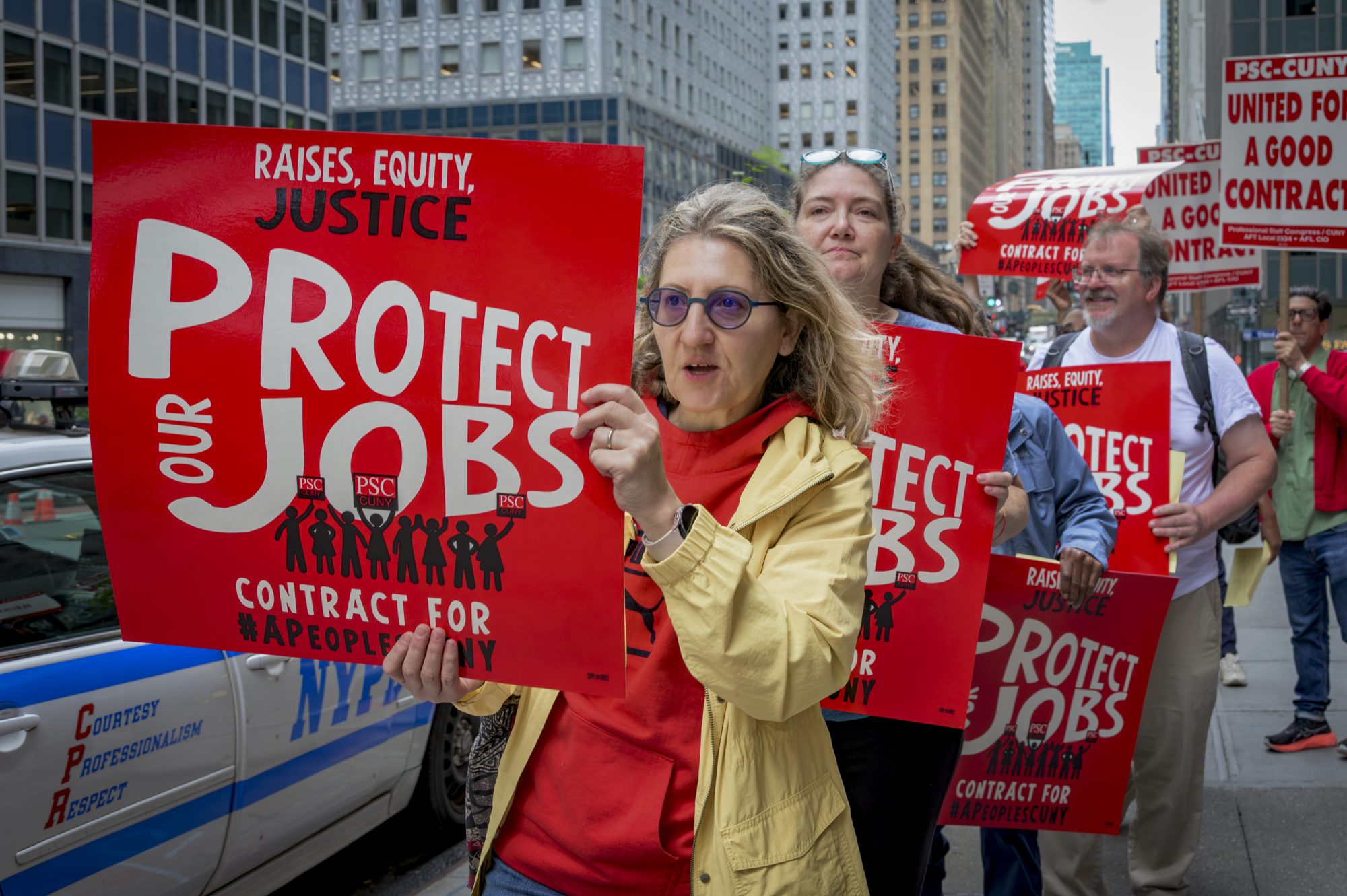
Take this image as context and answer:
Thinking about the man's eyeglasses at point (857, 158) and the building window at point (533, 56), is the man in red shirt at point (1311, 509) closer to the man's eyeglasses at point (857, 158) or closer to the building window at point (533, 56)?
the man's eyeglasses at point (857, 158)

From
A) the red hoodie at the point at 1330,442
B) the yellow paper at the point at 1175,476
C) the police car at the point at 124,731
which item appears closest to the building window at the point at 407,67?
the red hoodie at the point at 1330,442

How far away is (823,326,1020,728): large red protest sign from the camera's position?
9.29 ft

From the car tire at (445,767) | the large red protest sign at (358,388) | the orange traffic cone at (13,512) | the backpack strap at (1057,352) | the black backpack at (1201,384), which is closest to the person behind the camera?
the large red protest sign at (358,388)

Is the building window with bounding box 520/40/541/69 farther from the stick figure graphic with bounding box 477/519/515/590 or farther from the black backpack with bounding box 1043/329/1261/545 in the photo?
the stick figure graphic with bounding box 477/519/515/590

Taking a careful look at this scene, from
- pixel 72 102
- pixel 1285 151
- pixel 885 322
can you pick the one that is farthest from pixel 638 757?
pixel 72 102

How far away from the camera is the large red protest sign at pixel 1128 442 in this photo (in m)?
3.98

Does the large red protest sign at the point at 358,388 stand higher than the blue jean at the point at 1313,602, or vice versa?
the large red protest sign at the point at 358,388

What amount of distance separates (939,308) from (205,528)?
221cm

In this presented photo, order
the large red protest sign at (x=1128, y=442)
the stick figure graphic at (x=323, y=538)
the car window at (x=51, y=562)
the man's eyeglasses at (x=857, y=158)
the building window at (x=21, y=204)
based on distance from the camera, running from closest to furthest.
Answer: the stick figure graphic at (x=323, y=538)
the man's eyeglasses at (x=857, y=158)
the car window at (x=51, y=562)
the large red protest sign at (x=1128, y=442)
the building window at (x=21, y=204)

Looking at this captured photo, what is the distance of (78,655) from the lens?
3549mm

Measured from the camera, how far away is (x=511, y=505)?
2004mm

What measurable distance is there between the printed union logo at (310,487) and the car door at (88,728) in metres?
1.70

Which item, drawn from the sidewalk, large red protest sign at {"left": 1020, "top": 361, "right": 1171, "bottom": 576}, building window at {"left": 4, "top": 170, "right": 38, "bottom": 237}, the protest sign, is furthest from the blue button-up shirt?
building window at {"left": 4, "top": 170, "right": 38, "bottom": 237}

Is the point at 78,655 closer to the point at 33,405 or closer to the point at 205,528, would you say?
the point at 33,405
